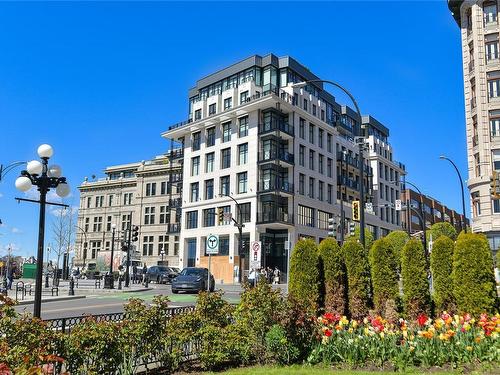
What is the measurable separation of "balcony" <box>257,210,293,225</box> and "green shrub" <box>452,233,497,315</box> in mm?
39756

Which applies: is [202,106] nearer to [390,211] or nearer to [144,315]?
[390,211]

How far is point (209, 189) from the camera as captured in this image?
59.3 m

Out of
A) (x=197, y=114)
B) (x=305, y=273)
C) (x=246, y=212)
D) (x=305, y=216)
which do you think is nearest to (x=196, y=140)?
(x=197, y=114)

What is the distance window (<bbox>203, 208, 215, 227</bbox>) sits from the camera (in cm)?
5761

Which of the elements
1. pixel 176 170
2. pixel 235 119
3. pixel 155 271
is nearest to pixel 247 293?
pixel 155 271

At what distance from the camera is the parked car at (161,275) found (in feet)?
155

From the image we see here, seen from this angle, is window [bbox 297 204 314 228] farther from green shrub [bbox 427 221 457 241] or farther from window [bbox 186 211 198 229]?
green shrub [bbox 427 221 457 241]

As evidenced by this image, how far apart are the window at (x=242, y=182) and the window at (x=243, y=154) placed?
1447 millimetres

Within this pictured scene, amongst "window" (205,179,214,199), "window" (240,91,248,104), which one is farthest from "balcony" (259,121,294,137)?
"window" (205,179,214,199)

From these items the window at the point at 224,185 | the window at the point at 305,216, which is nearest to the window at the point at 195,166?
the window at the point at 224,185

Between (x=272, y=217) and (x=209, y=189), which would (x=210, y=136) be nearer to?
(x=209, y=189)

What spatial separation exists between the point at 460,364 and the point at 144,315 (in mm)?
5244

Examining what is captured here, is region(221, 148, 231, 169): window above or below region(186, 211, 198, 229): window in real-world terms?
above

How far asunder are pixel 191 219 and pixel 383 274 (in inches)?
1951
